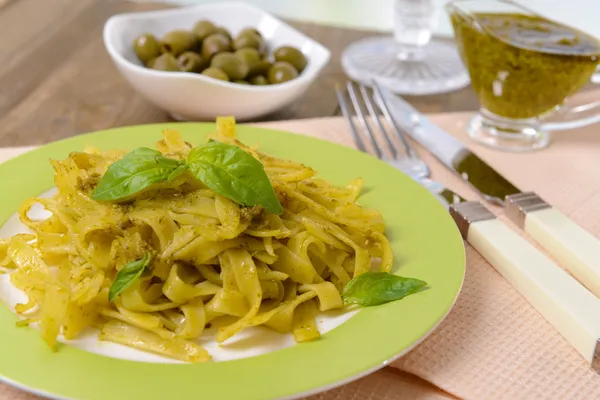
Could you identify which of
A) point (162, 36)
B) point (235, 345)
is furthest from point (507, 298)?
point (162, 36)

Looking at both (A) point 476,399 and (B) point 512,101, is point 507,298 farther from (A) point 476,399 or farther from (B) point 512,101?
(B) point 512,101

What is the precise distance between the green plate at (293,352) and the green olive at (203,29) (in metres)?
1.12

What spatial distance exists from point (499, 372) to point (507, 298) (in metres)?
0.28

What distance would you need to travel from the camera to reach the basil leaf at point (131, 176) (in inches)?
63.1

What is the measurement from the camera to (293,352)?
141cm

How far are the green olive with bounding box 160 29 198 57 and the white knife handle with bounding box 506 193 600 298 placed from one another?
4.51 feet

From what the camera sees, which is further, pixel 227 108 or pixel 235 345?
pixel 227 108

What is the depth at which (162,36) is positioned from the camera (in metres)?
3.04

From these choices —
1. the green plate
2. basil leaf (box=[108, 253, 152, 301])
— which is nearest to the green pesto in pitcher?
the green plate

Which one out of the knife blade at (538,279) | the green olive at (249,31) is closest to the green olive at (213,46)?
the green olive at (249,31)

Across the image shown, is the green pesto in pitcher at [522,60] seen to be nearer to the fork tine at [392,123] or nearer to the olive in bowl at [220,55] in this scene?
the fork tine at [392,123]

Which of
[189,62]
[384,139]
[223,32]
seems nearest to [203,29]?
[223,32]

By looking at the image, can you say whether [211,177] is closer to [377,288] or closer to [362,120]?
[377,288]

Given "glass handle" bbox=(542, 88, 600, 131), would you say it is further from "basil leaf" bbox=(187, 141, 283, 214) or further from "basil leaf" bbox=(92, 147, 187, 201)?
"basil leaf" bbox=(92, 147, 187, 201)
